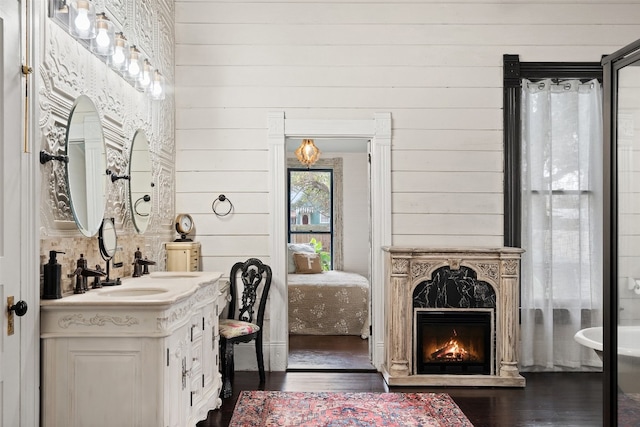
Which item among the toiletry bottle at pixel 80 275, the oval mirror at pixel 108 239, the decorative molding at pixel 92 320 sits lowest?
the decorative molding at pixel 92 320

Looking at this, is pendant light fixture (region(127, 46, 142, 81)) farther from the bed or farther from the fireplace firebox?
the bed

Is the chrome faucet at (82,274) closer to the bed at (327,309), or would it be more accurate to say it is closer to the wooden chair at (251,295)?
the wooden chair at (251,295)

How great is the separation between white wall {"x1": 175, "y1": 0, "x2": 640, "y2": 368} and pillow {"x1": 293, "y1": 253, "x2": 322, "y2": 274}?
2.67 meters

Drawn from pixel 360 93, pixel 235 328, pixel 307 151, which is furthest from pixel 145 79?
pixel 307 151

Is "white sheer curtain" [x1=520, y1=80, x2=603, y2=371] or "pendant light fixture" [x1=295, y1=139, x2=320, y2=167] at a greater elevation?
"pendant light fixture" [x1=295, y1=139, x2=320, y2=167]

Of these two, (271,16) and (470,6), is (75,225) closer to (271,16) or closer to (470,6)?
(271,16)

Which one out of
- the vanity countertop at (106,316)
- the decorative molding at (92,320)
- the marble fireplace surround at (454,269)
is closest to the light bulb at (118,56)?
the vanity countertop at (106,316)

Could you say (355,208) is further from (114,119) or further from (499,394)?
(114,119)

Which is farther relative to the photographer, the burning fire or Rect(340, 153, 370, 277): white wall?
Rect(340, 153, 370, 277): white wall

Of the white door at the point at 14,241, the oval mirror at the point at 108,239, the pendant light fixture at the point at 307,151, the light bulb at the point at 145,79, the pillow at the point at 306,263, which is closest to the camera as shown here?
the white door at the point at 14,241

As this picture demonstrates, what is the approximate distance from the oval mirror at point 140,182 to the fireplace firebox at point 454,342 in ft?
7.36

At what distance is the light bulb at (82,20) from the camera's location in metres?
2.62

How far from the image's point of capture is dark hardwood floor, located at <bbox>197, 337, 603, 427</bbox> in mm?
3723

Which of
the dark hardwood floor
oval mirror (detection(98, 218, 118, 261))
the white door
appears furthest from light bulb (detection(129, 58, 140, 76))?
the dark hardwood floor
